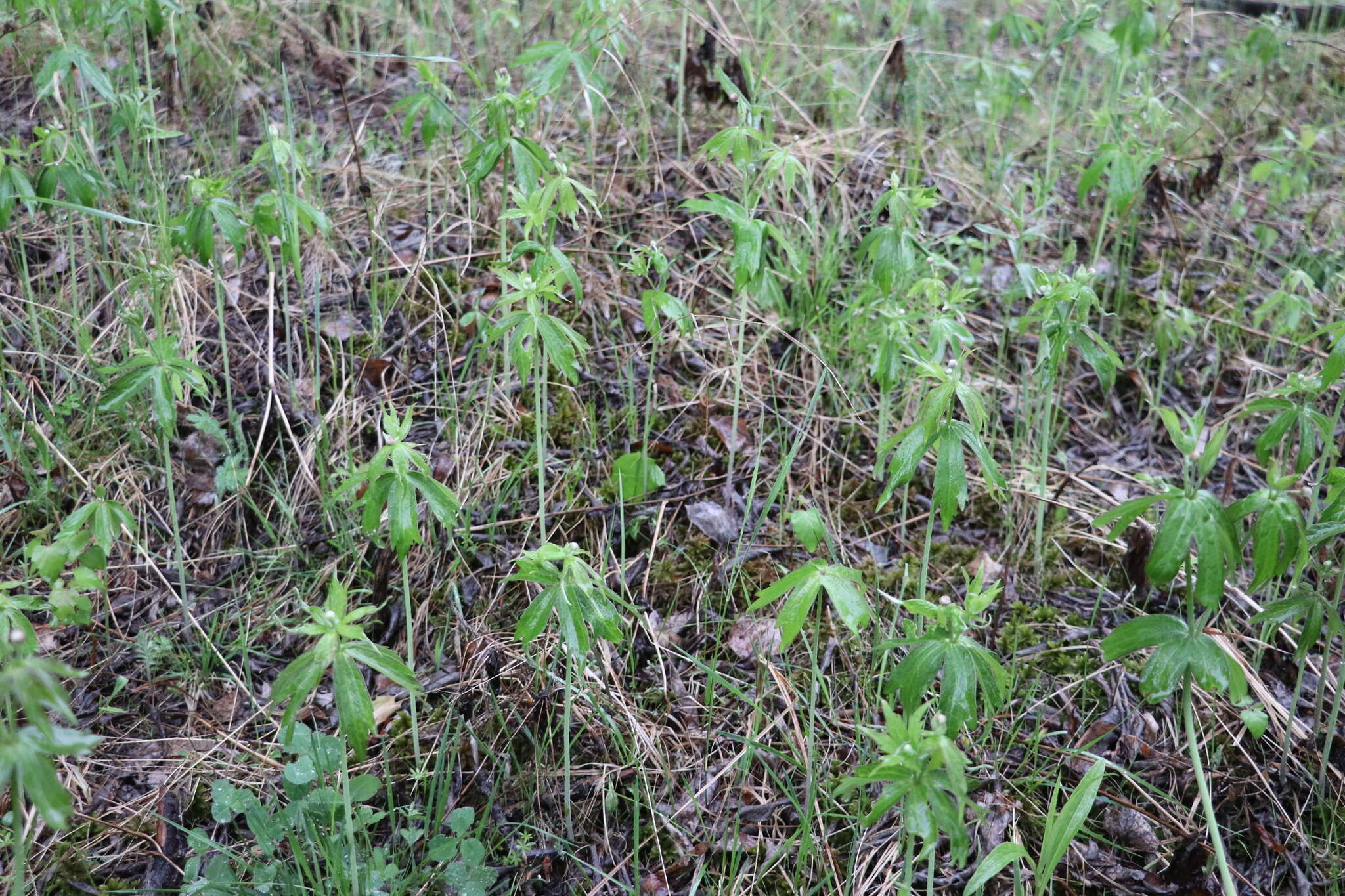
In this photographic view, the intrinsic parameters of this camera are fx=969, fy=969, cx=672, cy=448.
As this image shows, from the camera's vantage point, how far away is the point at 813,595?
2146 millimetres

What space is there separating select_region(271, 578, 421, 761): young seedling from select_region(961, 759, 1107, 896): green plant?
51.0 inches

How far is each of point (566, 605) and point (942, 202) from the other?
294cm

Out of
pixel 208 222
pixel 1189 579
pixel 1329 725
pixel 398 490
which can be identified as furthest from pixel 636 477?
pixel 1329 725

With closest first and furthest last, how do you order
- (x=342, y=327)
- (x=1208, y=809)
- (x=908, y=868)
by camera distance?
(x=908, y=868), (x=1208, y=809), (x=342, y=327)

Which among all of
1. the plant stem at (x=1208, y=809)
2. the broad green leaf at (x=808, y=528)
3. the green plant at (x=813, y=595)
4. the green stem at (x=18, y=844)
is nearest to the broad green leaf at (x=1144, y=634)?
the plant stem at (x=1208, y=809)

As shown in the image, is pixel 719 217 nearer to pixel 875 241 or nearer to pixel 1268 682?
pixel 875 241

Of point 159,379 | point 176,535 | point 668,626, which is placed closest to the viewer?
point 159,379

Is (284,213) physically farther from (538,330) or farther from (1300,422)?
(1300,422)

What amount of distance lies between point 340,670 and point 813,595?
1.00 meters

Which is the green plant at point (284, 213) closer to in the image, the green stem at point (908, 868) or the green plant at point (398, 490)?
the green plant at point (398, 490)

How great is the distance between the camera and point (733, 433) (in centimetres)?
302

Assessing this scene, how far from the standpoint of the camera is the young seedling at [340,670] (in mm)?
1839

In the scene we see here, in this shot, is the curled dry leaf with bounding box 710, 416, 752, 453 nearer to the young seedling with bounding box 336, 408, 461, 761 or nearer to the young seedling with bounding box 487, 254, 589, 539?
the young seedling with bounding box 487, 254, 589, 539

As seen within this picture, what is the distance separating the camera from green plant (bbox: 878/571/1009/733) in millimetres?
2021
